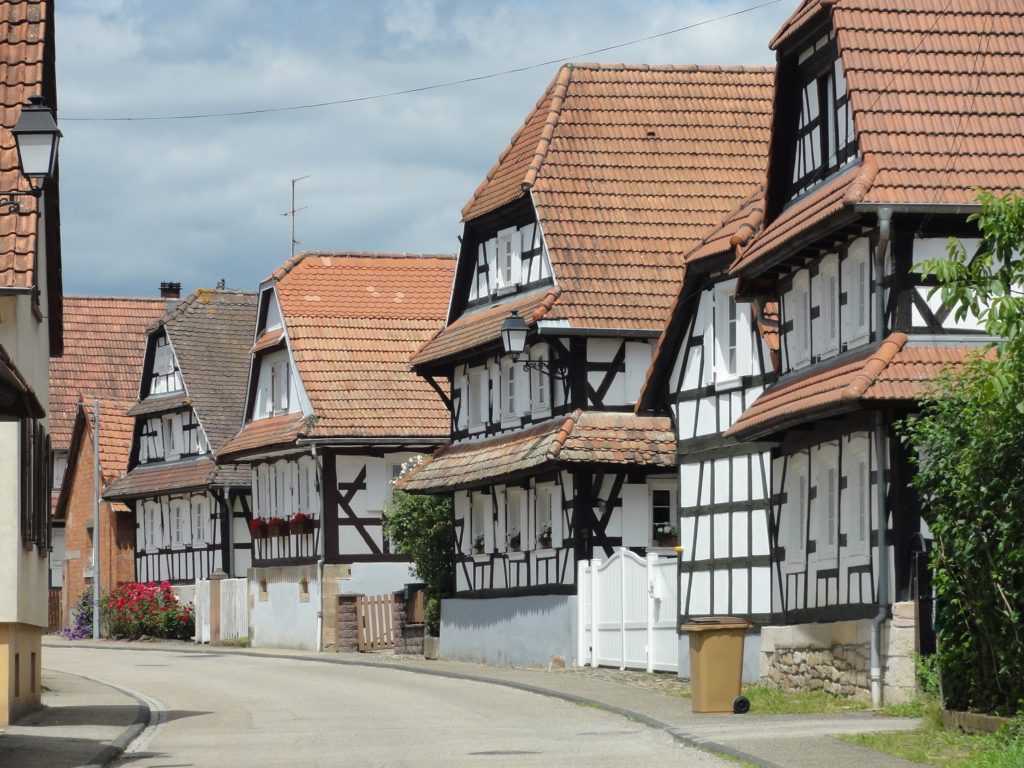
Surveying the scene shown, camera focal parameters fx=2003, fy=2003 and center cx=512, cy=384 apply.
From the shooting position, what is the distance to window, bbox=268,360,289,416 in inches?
1921

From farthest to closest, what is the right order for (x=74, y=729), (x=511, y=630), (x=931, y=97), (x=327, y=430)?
(x=327, y=430) < (x=511, y=630) < (x=931, y=97) < (x=74, y=729)

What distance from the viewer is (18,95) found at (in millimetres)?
22641

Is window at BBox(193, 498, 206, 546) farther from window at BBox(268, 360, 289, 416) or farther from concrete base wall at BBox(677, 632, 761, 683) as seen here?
concrete base wall at BBox(677, 632, 761, 683)

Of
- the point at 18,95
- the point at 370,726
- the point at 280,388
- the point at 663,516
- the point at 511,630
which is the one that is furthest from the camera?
the point at 280,388

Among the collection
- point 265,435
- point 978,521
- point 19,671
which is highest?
point 265,435

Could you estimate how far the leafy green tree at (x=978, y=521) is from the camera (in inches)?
674

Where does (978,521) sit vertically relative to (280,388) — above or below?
below

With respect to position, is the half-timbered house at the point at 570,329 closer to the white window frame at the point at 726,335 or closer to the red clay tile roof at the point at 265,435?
the white window frame at the point at 726,335

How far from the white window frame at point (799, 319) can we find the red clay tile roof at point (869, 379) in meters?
1.27

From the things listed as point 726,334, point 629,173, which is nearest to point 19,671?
point 726,334

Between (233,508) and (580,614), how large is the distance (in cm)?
2358

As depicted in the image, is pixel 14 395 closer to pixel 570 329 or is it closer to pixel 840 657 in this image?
pixel 840 657

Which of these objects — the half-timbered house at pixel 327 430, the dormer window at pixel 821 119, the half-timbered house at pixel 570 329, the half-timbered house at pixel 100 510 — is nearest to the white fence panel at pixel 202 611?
the half-timbered house at pixel 327 430

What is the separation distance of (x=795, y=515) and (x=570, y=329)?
958 centimetres
